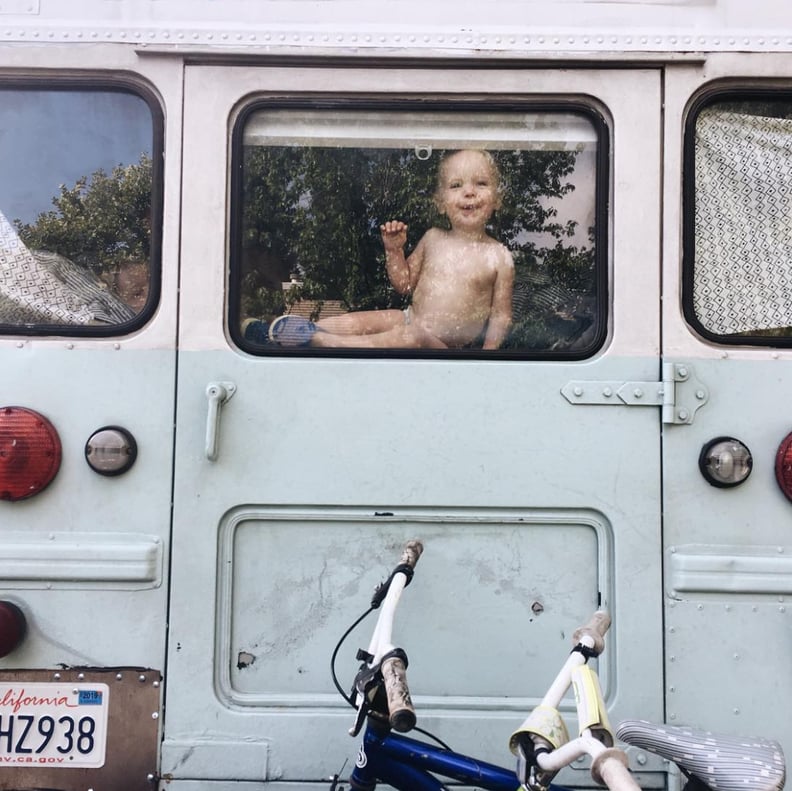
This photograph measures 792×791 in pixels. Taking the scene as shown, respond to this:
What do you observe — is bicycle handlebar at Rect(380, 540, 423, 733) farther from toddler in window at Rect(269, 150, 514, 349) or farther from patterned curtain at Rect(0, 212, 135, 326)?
patterned curtain at Rect(0, 212, 135, 326)

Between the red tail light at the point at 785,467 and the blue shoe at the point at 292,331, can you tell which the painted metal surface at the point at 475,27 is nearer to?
the blue shoe at the point at 292,331

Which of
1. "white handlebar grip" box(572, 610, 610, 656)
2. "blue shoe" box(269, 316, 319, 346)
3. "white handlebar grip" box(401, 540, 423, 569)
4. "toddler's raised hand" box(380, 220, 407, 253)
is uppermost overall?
"toddler's raised hand" box(380, 220, 407, 253)

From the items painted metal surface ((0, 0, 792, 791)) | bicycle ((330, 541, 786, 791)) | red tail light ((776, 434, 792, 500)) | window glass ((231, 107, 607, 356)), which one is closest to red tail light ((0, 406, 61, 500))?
painted metal surface ((0, 0, 792, 791))

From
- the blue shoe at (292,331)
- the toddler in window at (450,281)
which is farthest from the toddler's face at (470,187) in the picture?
the blue shoe at (292,331)

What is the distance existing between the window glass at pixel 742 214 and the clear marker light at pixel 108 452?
1490mm

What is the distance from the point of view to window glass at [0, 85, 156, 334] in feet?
6.70

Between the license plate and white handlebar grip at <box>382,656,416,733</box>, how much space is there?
2.85 feet

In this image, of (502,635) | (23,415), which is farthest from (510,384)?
(23,415)

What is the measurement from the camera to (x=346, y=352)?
1990mm

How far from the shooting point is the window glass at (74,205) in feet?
6.70

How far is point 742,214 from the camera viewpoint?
2.04 meters

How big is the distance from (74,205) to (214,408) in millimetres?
671

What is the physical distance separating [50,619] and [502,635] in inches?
44.2

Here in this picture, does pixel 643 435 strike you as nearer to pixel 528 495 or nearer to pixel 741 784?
pixel 528 495
